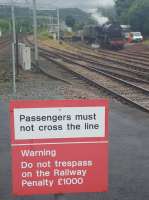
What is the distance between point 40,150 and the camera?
4898 millimetres

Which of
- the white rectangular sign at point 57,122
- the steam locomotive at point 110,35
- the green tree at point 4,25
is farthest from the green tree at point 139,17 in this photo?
the white rectangular sign at point 57,122

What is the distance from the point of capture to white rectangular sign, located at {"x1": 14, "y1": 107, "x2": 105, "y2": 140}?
16.0ft

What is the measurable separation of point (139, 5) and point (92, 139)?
92910 millimetres

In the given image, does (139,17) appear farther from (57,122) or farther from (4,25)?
(57,122)

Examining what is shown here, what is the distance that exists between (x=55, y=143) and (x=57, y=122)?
0.17 metres

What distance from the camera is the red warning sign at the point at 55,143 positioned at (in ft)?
16.0

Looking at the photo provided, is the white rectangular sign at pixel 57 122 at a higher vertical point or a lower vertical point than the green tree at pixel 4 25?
higher

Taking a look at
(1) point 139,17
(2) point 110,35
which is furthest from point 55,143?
(1) point 139,17

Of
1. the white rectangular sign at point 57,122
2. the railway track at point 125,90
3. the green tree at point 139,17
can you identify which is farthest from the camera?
the green tree at point 139,17

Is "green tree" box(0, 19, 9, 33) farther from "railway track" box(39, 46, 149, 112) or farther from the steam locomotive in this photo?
"railway track" box(39, 46, 149, 112)

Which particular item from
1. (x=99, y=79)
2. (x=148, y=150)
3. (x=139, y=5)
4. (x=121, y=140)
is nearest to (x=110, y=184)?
(x=148, y=150)

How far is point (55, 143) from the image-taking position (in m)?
4.91

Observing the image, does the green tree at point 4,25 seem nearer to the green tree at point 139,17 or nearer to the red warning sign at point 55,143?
the green tree at point 139,17

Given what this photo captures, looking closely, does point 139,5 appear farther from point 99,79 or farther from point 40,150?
point 40,150
